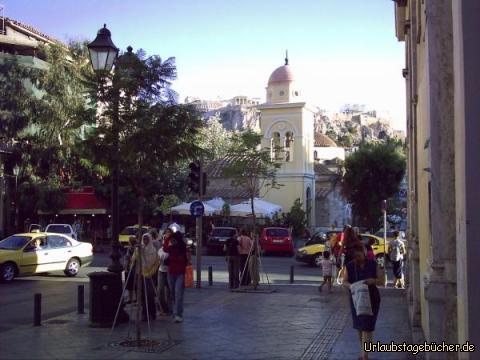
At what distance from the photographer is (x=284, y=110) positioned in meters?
49.6

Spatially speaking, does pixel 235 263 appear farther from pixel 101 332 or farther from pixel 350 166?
pixel 350 166

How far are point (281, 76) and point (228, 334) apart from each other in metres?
41.5

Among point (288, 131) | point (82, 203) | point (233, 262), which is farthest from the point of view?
point (288, 131)

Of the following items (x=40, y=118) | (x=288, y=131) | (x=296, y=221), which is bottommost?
(x=296, y=221)

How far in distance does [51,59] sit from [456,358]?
36678 mm

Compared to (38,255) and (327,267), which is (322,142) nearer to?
(38,255)

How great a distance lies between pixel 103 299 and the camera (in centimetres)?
1140

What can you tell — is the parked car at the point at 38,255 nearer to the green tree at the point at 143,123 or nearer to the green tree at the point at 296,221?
the green tree at the point at 143,123

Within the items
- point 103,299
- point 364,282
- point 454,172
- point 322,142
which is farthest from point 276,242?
point 322,142

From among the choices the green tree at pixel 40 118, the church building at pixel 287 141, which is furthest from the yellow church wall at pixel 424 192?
the church building at pixel 287 141

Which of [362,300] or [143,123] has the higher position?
[143,123]

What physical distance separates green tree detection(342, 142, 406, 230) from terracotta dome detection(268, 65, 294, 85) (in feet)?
30.3

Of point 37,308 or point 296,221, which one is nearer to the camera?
point 37,308

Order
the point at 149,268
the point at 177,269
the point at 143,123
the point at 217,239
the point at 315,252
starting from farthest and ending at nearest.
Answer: the point at 217,239, the point at 315,252, the point at 149,268, the point at 177,269, the point at 143,123
